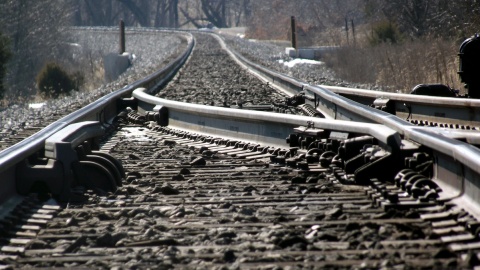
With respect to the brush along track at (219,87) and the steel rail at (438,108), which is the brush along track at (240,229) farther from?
the brush along track at (219,87)

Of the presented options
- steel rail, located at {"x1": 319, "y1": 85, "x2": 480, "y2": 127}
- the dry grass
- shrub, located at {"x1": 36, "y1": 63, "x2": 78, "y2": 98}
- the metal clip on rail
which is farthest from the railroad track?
shrub, located at {"x1": 36, "y1": 63, "x2": 78, "y2": 98}

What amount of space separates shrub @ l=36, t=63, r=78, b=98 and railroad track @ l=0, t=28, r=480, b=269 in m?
27.0

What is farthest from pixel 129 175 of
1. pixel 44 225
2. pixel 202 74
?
pixel 202 74

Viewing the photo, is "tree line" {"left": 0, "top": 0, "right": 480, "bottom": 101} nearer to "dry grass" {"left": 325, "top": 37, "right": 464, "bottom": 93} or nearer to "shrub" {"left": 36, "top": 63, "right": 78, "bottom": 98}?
"shrub" {"left": 36, "top": 63, "right": 78, "bottom": 98}

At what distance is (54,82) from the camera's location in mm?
36562

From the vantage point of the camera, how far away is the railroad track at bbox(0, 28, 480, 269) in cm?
428

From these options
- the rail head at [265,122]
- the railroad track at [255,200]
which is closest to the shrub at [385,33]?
the rail head at [265,122]

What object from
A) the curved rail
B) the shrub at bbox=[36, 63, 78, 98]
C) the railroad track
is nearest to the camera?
the railroad track

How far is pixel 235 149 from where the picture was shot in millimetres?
9078

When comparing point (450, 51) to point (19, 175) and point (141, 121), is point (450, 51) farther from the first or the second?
point (19, 175)

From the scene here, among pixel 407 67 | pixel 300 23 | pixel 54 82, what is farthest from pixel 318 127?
pixel 300 23

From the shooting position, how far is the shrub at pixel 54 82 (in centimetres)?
3572

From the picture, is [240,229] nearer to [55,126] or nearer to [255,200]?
[255,200]

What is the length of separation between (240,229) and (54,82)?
32.8 meters
